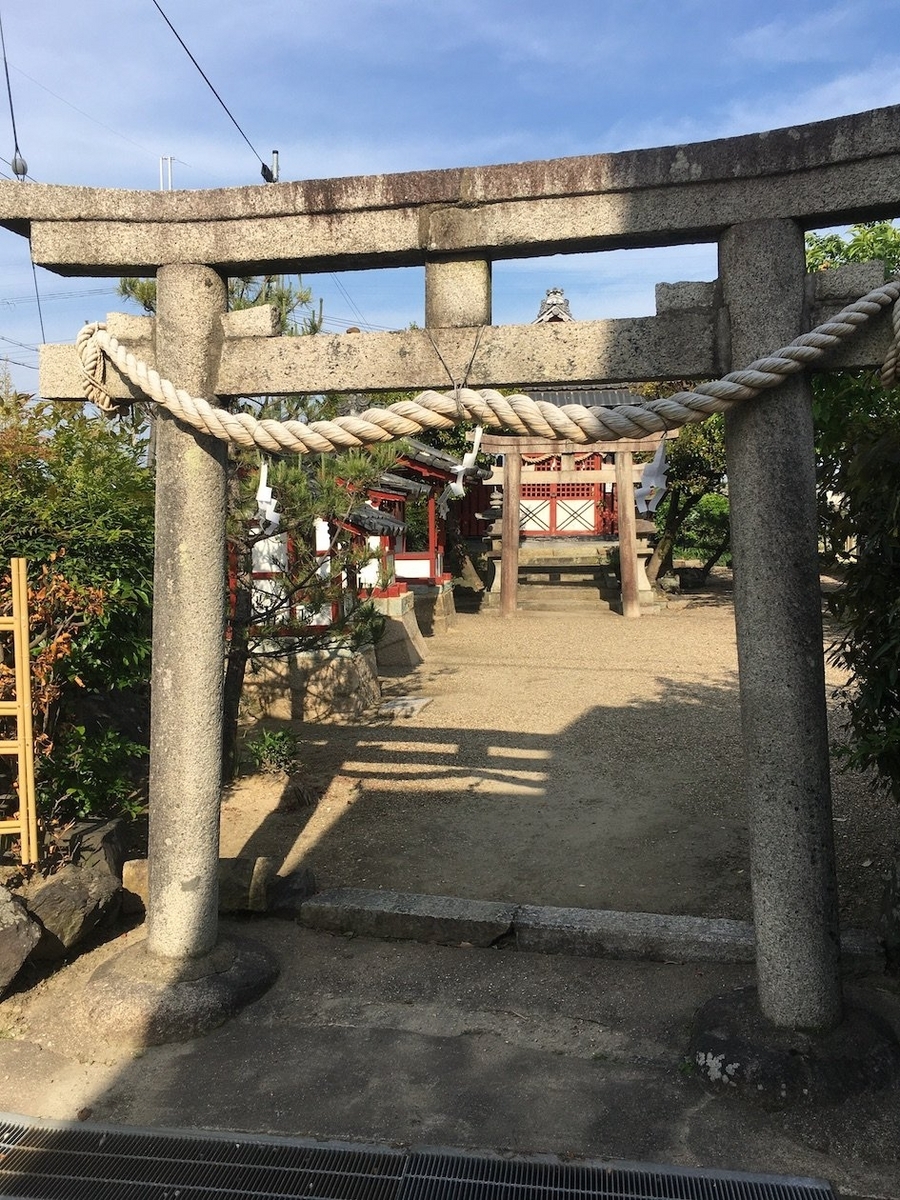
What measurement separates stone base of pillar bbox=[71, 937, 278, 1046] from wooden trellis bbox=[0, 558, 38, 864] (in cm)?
74

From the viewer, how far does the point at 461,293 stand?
12.3 feet

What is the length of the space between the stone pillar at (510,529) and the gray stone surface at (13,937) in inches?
623

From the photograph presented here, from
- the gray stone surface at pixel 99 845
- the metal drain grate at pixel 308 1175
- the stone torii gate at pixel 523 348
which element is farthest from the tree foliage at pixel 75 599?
the metal drain grate at pixel 308 1175

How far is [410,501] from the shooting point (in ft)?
62.4

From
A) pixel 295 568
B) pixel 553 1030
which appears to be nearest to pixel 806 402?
pixel 553 1030

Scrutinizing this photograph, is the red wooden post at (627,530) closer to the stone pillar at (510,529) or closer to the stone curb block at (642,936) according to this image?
the stone pillar at (510,529)

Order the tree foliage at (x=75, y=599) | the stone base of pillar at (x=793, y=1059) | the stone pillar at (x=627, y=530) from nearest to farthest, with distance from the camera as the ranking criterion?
1. the stone base of pillar at (x=793, y=1059)
2. the tree foliage at (x=75, y=599)
3. the stone pillar at (x=627, y=530)

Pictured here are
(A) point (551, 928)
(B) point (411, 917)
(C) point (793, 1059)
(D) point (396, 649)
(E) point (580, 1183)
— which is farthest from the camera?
(D) point (396, 649)

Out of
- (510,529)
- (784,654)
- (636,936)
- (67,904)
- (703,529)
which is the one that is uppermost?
(703,529)

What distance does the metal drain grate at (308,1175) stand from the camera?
283 centimetres

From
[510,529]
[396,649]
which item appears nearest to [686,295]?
[396,649]

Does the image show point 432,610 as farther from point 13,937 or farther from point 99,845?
point 13,937

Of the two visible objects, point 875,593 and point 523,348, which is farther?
point 875,593

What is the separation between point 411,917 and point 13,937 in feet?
6.18
